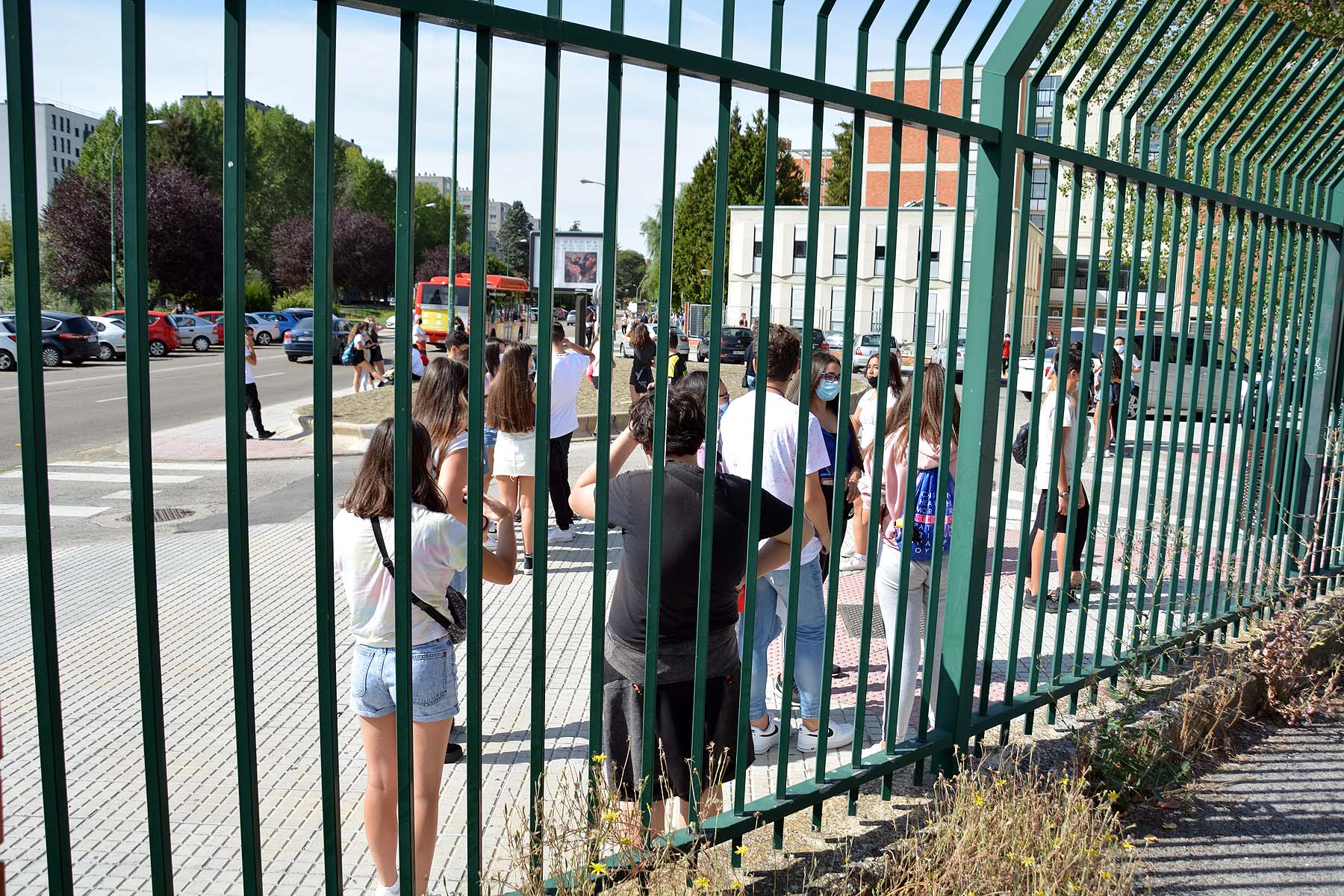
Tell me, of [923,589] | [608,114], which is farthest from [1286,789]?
[608,114]

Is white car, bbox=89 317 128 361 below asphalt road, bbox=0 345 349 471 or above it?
above

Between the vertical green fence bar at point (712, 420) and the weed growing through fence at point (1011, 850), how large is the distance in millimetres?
614

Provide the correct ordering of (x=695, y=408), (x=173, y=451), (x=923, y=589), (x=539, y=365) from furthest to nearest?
(x=173, y=451) → (x=923, y=589) → (x=695, y=408) → (x=539, y=365)

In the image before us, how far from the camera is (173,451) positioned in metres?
14.5

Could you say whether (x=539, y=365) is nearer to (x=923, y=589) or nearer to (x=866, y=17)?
(x=866, y=17)

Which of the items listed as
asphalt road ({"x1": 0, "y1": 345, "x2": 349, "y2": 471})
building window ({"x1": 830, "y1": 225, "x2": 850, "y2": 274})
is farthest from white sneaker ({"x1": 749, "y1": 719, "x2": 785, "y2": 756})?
building window ({"x1": 830, "y1": 225, "x2": 850, "y2": 274})

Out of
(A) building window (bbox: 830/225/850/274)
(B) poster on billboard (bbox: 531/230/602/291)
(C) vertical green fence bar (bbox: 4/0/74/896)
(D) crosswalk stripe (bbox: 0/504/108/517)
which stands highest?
(A) building window (bbox: 830/225/850/274)

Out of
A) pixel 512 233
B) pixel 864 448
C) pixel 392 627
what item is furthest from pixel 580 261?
pixel 512 233

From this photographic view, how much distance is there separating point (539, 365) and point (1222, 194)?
11.6 ft

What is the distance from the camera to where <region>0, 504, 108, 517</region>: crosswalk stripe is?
9.93m

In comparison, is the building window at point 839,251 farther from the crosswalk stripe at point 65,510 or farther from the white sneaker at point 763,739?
the white sneaker at point 763,739

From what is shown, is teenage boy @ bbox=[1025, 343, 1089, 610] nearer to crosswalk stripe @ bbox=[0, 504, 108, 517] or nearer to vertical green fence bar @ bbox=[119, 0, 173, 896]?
vertical green fence bar @ bbox=[119, 0, 173, 896]

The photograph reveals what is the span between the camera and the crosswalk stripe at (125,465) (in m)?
13.0

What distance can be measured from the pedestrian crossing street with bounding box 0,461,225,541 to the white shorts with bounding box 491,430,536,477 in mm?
3353
